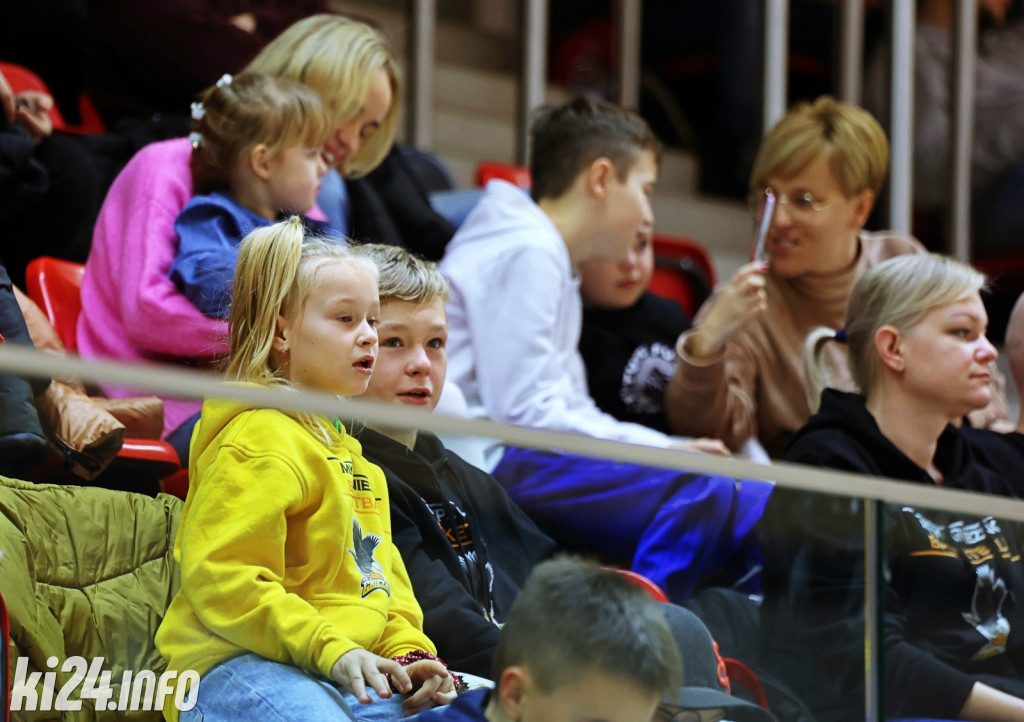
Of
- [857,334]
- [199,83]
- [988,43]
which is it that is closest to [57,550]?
[857,334]

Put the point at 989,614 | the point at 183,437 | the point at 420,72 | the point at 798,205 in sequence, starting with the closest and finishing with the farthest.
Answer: the point at 183,437 → the point at 989,614 → the point at 798,205 → the point at 420,72

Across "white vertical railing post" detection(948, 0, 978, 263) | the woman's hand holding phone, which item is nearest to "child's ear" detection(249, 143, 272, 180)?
the woman's hand holding phone

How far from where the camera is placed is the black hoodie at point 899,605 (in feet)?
3.92

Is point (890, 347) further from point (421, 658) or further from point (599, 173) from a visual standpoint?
point (421, 658)

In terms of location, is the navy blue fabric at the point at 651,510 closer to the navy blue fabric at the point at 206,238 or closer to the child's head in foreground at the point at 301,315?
the child's head in foreground at the point at 301,315

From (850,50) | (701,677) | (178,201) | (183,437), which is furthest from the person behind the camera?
(850,50)

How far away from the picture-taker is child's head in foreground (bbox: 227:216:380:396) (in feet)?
3.87

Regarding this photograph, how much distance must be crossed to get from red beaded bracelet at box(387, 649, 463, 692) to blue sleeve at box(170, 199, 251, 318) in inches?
19.3

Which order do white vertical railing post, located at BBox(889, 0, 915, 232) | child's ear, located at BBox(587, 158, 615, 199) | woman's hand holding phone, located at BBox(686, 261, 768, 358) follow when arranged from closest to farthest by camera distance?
1. woman's hand holding phone, located at BBox(686, 261, 768, 358)
2. child's ear, located at BBox(587, 158, 615, 199)
3. white vertical railing post, located at BBox(889, 0, 915, 232)

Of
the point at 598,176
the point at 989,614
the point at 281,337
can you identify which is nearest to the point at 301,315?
the point at 281,337

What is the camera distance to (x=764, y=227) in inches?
89.4

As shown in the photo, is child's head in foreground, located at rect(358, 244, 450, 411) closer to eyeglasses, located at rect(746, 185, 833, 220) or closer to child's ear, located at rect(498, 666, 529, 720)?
child's ear, located at rect(498, 666, 529, 720)

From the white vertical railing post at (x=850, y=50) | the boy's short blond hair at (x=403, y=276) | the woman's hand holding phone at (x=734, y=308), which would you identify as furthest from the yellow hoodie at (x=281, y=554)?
the white vertical railing post at (x=850, y=50)

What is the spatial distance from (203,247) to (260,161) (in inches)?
6.0
